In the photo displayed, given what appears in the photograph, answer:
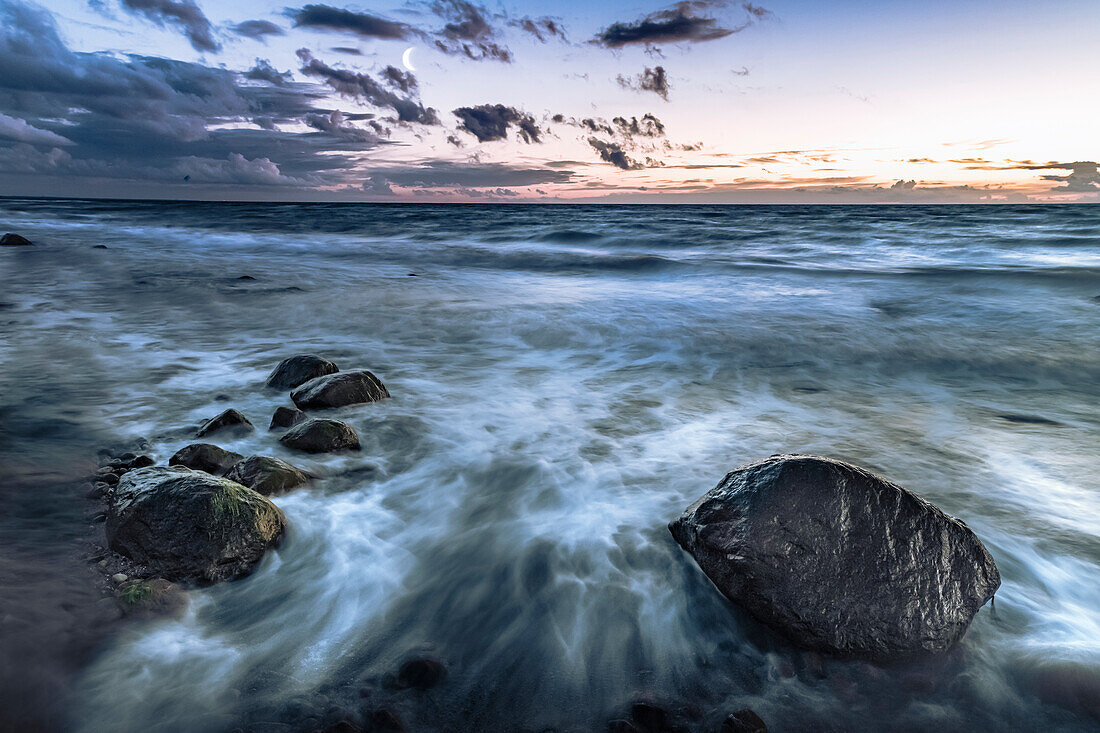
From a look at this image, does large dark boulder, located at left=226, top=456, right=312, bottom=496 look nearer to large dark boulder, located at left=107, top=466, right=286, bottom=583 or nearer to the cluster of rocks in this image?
the cluster of rocks

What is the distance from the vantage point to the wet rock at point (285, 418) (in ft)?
12.5

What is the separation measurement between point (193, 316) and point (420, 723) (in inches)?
294

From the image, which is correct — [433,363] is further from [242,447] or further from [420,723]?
[420,723]

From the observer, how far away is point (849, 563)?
81.8 inches

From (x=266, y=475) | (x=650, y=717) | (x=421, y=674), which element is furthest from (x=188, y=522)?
(x=650, y=717)

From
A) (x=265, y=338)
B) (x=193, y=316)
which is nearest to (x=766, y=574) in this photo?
(x=265, y=338)

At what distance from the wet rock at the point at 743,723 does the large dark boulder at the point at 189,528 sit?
191 cm

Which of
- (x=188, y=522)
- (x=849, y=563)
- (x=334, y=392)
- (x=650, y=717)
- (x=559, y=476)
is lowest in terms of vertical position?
(x=559, y=476)

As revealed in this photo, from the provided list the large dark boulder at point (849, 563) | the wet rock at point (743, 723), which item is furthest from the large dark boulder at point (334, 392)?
the wet rock at point (743, 723)

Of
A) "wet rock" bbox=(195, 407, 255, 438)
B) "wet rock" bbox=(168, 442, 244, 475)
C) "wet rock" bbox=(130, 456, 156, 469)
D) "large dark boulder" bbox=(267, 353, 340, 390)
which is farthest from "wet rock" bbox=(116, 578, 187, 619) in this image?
"large dark boulder" bbox=(267, 353, 340, 390)

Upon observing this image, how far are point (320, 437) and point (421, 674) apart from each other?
194cm

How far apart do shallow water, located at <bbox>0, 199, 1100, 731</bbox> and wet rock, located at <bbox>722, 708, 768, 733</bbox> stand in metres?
0.08

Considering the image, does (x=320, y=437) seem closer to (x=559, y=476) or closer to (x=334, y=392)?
(x=334, y=392)

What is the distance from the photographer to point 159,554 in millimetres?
2285
